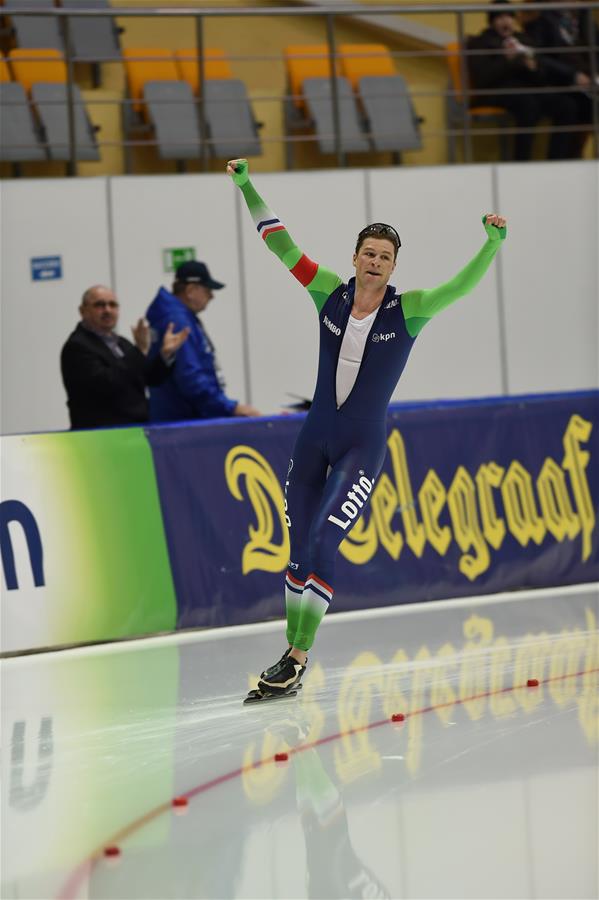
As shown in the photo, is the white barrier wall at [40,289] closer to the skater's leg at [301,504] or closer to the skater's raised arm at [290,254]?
the skater's raised arm at [290,254]

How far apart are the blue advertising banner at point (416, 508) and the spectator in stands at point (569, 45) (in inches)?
167

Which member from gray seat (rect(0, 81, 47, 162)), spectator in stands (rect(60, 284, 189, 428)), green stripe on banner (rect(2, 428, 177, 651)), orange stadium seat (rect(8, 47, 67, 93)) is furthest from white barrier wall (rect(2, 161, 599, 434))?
green stripe on banner (rect(2, 428, 177, 651))

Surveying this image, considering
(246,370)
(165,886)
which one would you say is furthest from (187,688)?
(246,370)

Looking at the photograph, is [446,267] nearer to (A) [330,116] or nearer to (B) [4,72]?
(A) [330,116]

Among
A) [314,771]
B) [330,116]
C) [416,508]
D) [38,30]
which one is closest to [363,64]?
[330,116]

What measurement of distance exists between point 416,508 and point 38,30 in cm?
630

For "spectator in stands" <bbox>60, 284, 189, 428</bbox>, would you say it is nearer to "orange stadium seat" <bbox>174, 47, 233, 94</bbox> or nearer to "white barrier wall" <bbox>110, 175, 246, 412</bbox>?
"white barrier wall" <bbox>110, 175, 246, 412</bbox>

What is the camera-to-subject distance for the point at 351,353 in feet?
17.4

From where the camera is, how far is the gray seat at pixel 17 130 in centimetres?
Answer: 1041

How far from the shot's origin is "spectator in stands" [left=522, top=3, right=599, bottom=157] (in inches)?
456

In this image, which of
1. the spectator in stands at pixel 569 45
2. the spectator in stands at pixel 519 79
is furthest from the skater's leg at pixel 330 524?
the spectator in stands at pixel 569 45

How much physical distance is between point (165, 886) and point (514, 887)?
2.51ft

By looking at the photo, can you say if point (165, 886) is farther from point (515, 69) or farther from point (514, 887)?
point (515, 69)

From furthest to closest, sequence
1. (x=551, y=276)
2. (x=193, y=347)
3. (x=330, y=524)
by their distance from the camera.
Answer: (x=551, y=276), (x=193, y=347), (x=330, y=524)
